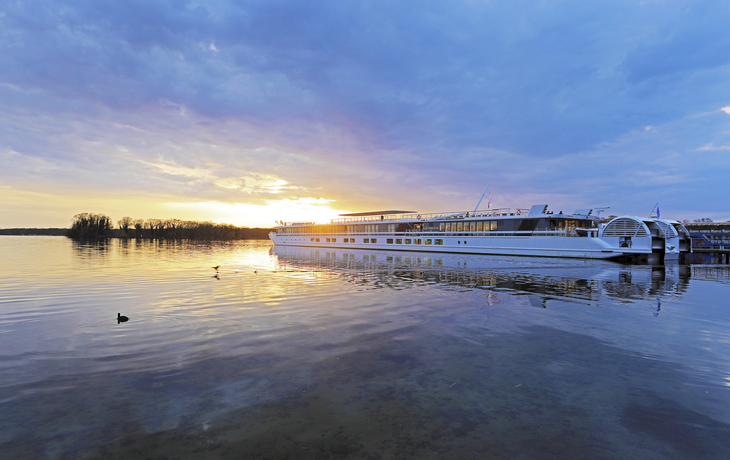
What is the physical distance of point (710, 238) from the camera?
8844 cm

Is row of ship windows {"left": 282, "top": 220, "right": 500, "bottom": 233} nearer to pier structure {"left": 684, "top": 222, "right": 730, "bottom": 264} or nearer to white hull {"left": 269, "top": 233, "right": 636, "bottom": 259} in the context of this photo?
white hull {"left": 269, "top": 233, "right": 636, "bottom": 259}

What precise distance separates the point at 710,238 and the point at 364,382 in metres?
119

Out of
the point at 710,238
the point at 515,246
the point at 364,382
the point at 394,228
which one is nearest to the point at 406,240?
the point at 394,228

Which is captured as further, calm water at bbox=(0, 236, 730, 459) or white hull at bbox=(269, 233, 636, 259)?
white hull at bbox=(269, 233, 636, 259)

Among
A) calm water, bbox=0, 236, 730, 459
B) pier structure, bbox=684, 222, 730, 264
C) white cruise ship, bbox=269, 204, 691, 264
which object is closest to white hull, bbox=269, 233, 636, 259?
white cruise ship, bbox=269, 204, 691, 264

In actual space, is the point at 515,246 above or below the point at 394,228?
below

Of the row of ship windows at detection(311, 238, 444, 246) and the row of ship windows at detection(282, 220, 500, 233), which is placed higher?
the row of ship windows at detection(282, 220, 500, 233)

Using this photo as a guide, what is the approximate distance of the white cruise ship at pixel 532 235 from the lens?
4348cm

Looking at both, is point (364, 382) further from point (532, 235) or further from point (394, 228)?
point (394, 228)

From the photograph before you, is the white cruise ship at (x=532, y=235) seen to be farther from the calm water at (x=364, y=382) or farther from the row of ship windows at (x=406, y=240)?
the calm water at (x=364, y=382)

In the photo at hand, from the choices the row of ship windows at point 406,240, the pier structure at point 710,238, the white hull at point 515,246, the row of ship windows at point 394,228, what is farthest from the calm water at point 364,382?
the pier structure at point 710,238

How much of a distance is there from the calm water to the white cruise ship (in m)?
34.2

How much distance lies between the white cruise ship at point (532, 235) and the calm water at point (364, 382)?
112 ft

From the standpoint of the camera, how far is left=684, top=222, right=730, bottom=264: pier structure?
74463 mm
